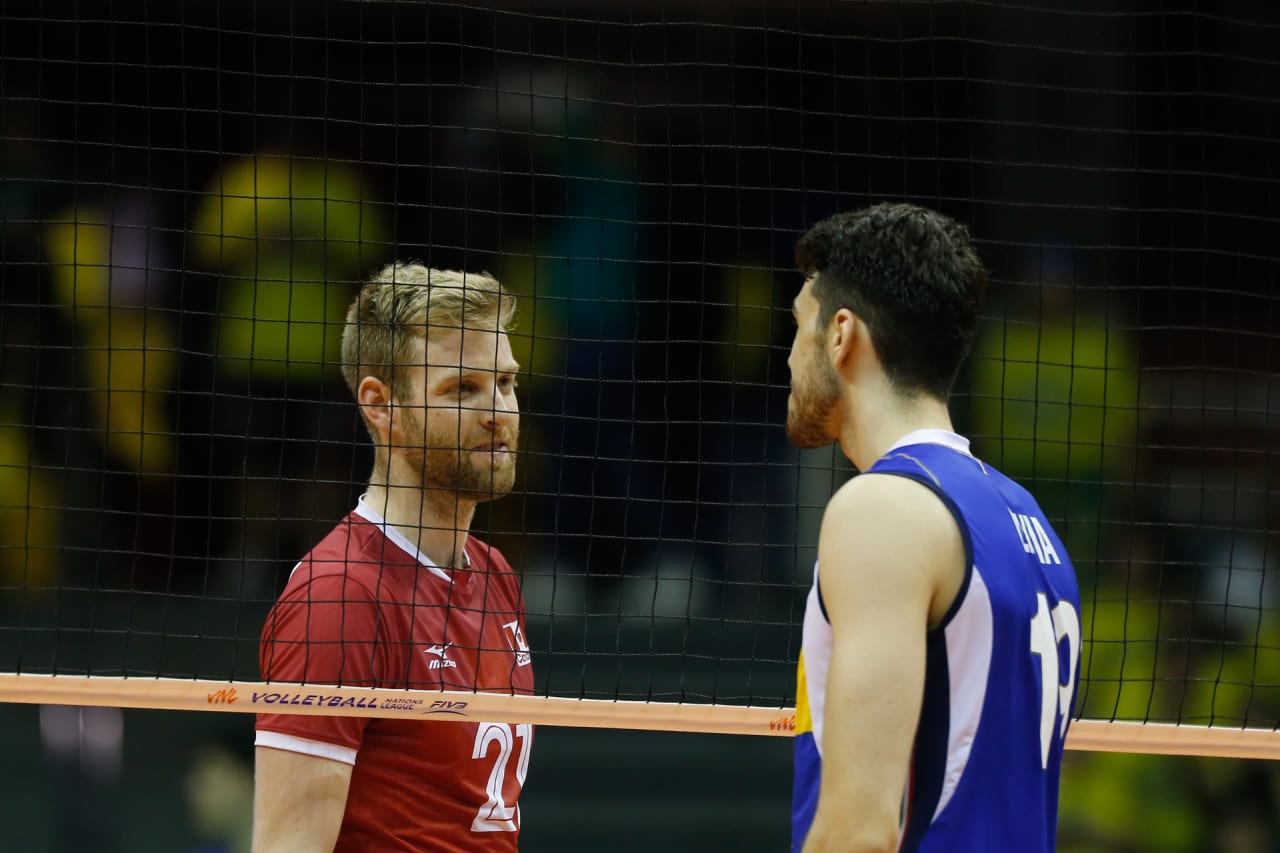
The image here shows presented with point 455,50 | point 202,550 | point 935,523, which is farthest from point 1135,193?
point 935,523

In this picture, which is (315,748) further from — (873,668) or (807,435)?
(873,668)

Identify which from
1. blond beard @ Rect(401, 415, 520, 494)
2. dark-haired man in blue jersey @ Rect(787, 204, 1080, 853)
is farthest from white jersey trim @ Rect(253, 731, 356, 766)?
dark-haired man in blue jersey @ Rect(787, 204, 1080, 853)

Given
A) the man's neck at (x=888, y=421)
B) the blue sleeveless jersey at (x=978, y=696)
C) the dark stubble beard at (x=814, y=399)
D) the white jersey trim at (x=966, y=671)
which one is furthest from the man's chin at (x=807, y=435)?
the white jersey trim at (x=966, y=671)

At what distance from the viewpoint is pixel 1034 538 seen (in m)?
2.64

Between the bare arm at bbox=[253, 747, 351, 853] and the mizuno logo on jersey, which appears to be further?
the mizuno logo on jersey

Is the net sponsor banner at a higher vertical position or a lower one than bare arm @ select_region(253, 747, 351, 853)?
higher

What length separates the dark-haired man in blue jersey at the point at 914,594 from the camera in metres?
2.32

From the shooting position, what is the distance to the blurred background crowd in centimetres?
761

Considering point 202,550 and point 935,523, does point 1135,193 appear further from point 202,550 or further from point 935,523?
point 935,523

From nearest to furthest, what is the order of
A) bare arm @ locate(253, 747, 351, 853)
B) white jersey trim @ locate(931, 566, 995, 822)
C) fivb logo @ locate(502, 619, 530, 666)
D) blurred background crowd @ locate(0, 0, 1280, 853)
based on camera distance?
white jersey trim @ locate(931, 566, 995, 822) < bare arm @ locate(253, 747, 351, 853) < fivb logo @ locate(502, 619, 530, 666) < blurred background crowd @ locate(0, 0, 1280, 853)

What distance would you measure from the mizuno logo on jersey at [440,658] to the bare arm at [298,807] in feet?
1.39

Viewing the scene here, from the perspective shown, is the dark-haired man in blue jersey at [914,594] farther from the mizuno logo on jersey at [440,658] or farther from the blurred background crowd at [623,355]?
the blurred background crowd at [623,355]

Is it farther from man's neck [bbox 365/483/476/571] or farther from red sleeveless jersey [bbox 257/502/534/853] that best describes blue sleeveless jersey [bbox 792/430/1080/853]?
man's neck [bbox 365/483/476/571]

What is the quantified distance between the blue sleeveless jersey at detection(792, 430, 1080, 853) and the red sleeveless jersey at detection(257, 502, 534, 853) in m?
1.04
